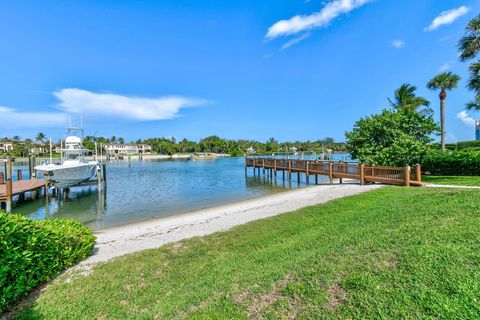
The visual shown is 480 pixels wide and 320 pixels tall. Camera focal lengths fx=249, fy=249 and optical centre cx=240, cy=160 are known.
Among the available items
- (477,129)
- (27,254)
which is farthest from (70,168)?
(477,129)

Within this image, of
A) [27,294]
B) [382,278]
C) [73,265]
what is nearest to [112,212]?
[73,265]

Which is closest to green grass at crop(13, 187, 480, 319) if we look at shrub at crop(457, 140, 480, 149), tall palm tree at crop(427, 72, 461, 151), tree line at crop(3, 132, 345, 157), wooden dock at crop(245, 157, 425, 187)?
wooden dock at crop(245, 157, 425, 187)

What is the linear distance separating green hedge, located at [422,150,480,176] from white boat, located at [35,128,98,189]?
102ft

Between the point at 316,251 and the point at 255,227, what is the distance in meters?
3.66

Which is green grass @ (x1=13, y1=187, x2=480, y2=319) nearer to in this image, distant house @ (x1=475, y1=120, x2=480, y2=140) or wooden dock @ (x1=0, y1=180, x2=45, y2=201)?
wooden dock @ (x1=0, y1=180, x2=45, y2=201)

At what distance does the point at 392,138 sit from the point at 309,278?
1939 cm

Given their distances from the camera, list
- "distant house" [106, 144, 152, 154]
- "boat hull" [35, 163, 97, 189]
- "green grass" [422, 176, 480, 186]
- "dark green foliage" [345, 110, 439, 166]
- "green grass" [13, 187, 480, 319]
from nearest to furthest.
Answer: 1. "green grass" [13, 187, 480, 319]
2. "green grass" [422, 176, 480, 186]
3. "dark green foliage" [345, 110, 439, 166]
4. "boat hull" [35, 163, 97, 189]
5. "distant house" [106, 144, 152, 154]

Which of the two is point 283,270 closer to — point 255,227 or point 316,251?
point 316,251

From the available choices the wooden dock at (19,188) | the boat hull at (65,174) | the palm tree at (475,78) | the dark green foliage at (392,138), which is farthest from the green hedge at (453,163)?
the boat hull at (65,174)

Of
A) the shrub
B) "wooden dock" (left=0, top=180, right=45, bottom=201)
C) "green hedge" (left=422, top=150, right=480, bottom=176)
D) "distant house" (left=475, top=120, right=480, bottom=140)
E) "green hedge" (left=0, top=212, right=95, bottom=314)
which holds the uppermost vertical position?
"distant house" (left=475, top=120, right=480, bottom=140)

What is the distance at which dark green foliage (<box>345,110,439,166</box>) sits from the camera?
18.3m

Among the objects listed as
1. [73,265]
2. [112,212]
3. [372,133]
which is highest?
[372,133]

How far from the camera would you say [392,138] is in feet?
64.1

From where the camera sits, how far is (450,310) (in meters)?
2.82
